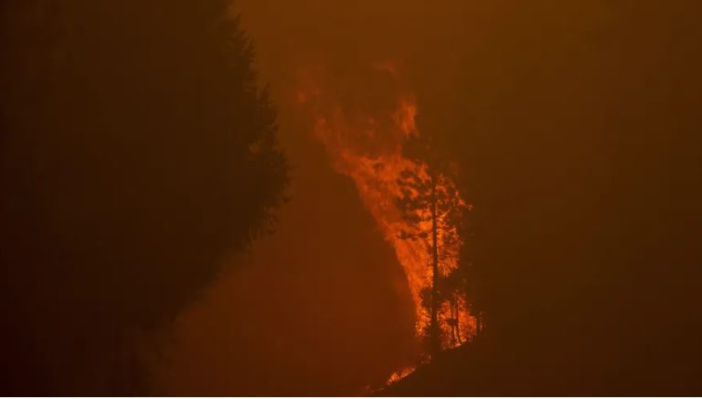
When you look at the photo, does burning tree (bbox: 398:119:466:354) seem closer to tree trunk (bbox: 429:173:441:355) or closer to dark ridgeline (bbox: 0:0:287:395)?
tree trunk (bbox: 429:173:441:355)

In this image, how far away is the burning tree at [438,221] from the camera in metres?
25.9

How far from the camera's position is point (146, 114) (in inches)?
485

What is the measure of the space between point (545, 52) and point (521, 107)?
196cm

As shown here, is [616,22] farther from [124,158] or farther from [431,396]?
[124,158]

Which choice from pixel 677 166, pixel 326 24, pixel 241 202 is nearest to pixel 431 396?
pixel 241 202

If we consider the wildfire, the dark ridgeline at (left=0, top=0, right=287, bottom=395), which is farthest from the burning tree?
the dark ridgeline at (left=0, top=0, right=287, bottom=395)

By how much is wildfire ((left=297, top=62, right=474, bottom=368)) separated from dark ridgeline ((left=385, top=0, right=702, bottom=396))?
8.30 metres

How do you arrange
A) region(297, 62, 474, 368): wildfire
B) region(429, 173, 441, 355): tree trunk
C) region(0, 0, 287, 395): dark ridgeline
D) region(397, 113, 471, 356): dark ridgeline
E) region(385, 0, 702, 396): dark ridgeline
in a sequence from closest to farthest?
region(0, 0, 287, 395): dark ridgeline
region(385, 0, 702, 396): dark ridgeline
region(429, 173, 441, 355): tree trunk
region(397, 113, 471, 356): dark ridgeline
region(297, 62, 474, 368): wildfire

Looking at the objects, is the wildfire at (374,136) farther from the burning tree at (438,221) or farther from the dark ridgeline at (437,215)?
the dark ridgeline at (437,215)

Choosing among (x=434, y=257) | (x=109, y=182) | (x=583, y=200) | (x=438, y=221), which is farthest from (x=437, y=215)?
(x=109, y=182)

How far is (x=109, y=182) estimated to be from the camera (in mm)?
11734

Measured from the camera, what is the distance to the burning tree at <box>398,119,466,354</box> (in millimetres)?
25938

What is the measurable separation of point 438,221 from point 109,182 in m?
16.5

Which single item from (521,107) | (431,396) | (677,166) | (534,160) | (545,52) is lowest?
(431,396)
